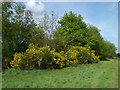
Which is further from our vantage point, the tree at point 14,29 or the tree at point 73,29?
the tree at point 73,29

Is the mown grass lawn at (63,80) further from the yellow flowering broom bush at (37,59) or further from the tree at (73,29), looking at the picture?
the tree at (73,29)

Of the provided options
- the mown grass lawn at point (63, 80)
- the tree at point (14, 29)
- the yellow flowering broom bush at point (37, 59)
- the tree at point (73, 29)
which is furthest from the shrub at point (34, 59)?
the tree at point (73, 29)

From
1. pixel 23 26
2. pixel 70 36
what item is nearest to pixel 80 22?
pixel 70 36

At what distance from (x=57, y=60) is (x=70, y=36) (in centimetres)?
1016

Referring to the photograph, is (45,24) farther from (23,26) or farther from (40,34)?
(23,26)

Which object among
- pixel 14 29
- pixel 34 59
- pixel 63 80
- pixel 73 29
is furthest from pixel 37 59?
pixel 73 29

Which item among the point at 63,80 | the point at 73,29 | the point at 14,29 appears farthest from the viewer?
the point at 73,29

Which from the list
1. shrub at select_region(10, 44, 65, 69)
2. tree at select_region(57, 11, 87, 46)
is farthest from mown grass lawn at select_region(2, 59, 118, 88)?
tree at select_region(57, 11, 87, 46)

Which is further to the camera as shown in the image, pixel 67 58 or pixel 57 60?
pixel 67 58

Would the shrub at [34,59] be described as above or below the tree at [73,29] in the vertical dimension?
below

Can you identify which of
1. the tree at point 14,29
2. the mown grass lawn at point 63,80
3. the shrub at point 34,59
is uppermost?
the tree at point 14,29

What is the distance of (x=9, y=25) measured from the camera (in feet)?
32.6

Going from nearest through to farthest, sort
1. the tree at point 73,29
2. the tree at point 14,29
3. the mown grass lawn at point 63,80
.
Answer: the mown grass lawn at point 63,80 → the tree at point 14,29 → the tree at point 73,29

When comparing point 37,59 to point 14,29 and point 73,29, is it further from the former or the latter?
point 73,29
